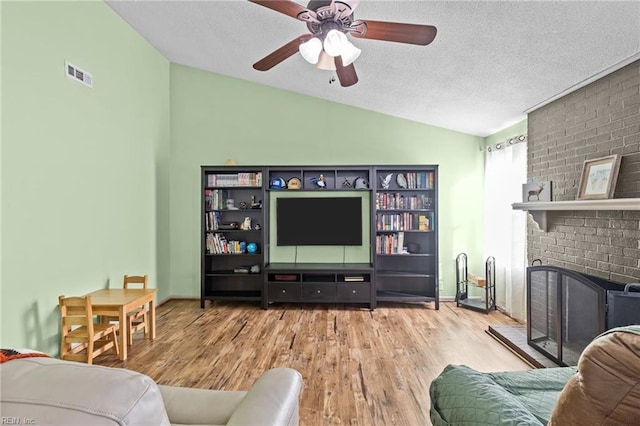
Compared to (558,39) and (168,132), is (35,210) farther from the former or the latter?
(558,39)

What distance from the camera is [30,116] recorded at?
2.71 metres

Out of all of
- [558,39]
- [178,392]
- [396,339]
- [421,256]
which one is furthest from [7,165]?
[421,256]

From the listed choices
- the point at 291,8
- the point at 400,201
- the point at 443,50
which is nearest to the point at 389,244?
the point at 400,201

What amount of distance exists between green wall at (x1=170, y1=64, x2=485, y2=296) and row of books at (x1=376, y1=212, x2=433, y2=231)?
0.41 metres

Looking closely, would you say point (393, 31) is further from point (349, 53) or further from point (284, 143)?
point (284, 143)

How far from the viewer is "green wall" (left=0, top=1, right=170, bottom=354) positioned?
2572 mm

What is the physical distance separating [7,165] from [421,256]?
459 centimetres

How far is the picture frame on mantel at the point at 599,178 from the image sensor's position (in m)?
2.60

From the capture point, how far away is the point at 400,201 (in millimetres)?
4895

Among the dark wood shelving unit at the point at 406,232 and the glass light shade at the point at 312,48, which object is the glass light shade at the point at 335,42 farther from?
the dark wood shelving unit at the point at 406,232

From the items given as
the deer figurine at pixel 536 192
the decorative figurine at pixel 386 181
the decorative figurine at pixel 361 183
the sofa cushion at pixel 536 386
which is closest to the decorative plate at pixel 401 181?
the decorative figurine at pixel 386 181

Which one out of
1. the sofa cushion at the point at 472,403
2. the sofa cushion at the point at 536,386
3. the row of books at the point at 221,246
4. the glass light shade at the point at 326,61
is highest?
the glass light shade at the point at 326,61

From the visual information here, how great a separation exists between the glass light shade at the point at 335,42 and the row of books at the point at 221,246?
340 centimetres

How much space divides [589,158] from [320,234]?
3194 mm
